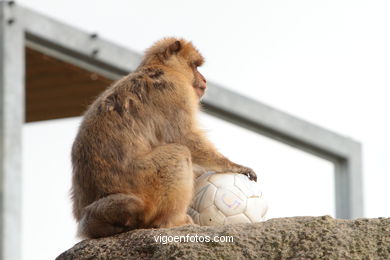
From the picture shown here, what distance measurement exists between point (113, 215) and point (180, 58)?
5.55 feet

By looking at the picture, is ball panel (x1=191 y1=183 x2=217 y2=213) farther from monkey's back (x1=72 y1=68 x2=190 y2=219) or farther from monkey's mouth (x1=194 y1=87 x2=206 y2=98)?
monkey's mouth (x1=194 y1=87 x2=206 y2=98)

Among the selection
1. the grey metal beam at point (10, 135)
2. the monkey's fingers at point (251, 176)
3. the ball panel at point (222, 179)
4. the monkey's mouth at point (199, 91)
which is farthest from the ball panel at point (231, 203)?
the grey metal beam at point (10, 135)

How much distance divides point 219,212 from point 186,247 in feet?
2.95

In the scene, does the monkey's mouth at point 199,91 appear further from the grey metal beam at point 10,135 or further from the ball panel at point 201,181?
the grey metal beam at point 10,135

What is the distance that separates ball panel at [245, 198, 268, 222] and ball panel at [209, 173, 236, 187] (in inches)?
7.6

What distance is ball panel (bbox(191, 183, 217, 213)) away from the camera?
24.2 feet

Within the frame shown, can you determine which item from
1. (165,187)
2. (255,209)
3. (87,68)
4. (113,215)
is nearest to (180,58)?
(165,187)

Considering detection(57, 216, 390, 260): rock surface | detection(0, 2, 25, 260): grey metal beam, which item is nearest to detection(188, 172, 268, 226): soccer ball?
detection(57, 216, 390, 260): rock surface

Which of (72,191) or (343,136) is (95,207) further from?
(343,136)

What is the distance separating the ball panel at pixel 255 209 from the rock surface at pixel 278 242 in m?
0.62

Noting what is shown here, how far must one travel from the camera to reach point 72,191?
25.0 feet

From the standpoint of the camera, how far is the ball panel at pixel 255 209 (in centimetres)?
732

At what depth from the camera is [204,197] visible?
7.42 metres

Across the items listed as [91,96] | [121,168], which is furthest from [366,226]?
[91,96]
